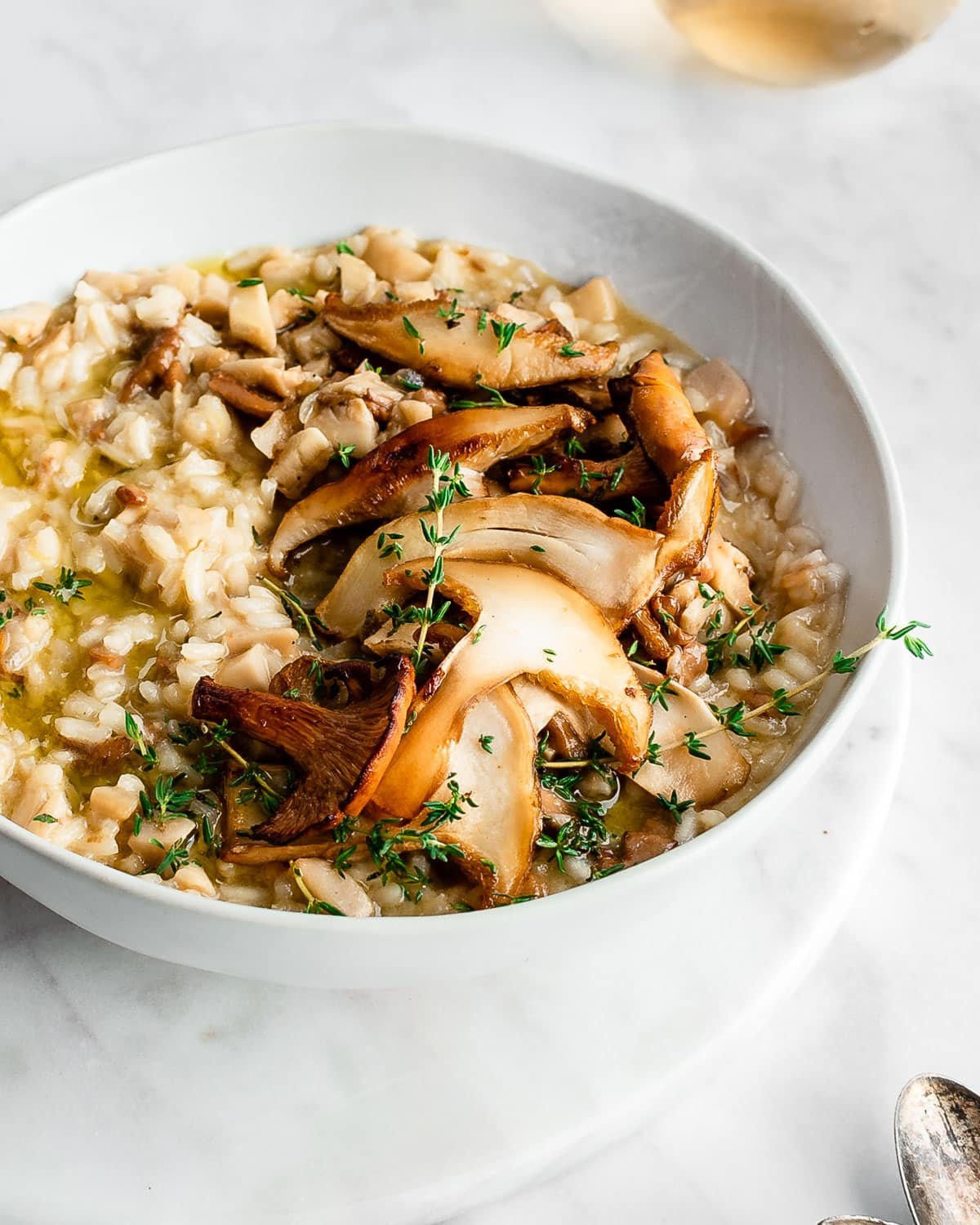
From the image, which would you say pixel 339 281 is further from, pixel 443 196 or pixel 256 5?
pixel 256 5

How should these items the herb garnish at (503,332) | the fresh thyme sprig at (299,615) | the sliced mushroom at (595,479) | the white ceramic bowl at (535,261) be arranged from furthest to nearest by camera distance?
the herb garnish at (503,332) → the sliced mushroom at (595,479) → the fresh thyme sprig at (299,615) → the white ceramic bowl at (535,261)

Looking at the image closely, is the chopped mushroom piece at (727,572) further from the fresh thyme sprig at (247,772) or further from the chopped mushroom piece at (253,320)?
the chopped mushroom piece at (253,320)

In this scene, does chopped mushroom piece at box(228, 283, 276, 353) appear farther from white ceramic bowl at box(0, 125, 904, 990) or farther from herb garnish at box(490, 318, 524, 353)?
herb garnish at box(490, 318, 524, 353)

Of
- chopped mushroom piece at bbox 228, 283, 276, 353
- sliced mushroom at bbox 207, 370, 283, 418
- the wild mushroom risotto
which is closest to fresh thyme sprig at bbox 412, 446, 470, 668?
the wild mushroom risotto

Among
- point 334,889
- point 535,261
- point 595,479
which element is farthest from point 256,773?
point 535,261

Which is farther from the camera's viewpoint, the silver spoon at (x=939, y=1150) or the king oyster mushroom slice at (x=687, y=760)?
the king oyster mushroom slice at (x=687, y=760)

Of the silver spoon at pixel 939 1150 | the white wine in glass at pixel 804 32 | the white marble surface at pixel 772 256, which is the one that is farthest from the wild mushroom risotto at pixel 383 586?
the white wine in glass at pixel 804 32

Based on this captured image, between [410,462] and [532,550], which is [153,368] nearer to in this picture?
[410,462]

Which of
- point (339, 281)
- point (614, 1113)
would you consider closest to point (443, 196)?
point (339, 281)
